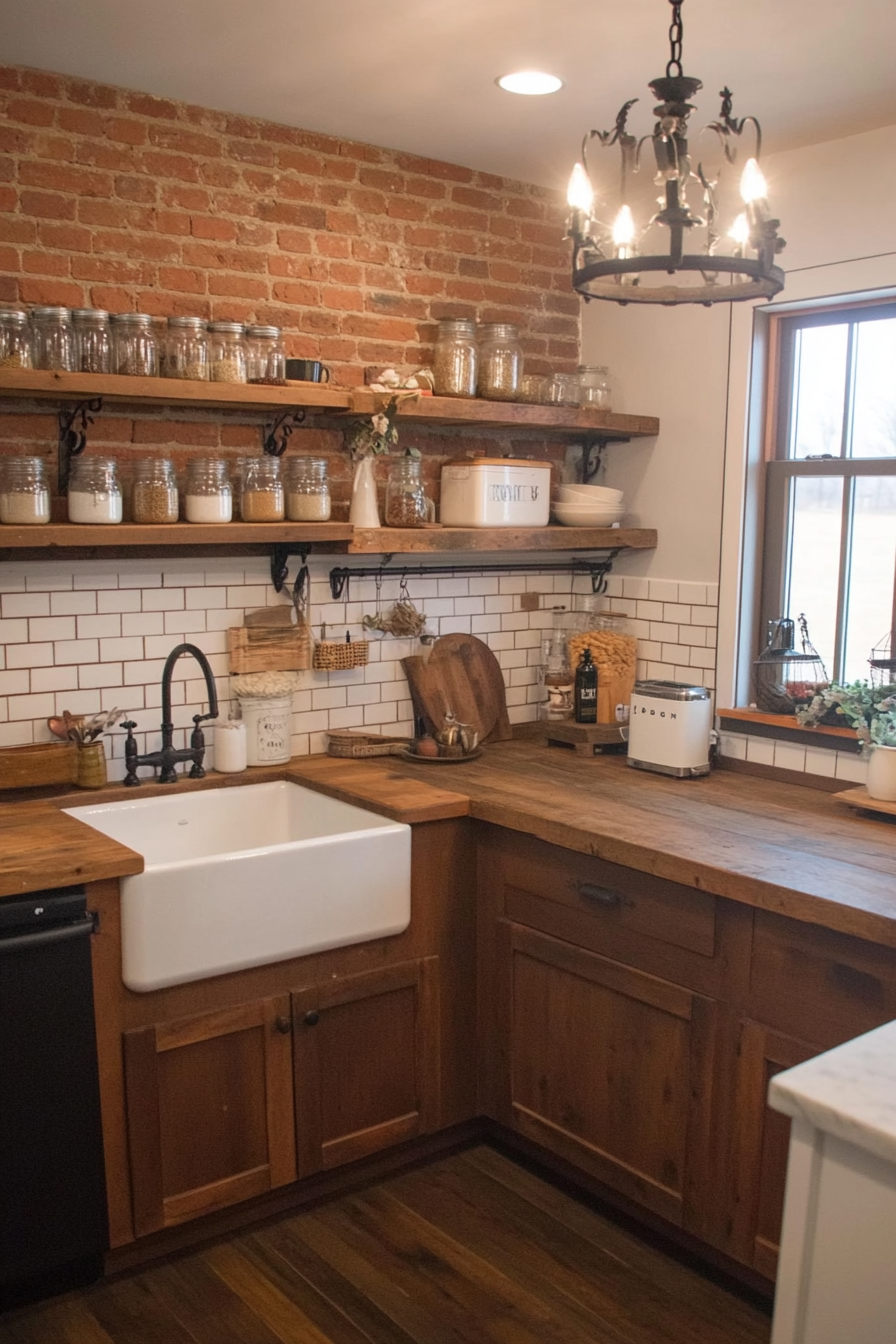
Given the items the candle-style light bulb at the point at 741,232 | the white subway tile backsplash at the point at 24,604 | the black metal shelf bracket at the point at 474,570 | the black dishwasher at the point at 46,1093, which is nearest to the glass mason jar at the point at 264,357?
the black metal shelf bracket at the point at 474,570

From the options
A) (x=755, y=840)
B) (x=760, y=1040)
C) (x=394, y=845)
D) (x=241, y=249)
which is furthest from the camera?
(x=241, y=249)

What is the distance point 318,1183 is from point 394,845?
0.84 meters

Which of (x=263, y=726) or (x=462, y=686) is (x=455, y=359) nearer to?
(x=462, y=686)

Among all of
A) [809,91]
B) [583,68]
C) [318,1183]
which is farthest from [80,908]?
[809,91]

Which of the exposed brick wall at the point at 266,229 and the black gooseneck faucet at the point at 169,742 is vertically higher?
the exposed brick wall at the point at 266,229

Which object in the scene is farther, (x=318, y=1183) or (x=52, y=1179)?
(x=318, y=1183)

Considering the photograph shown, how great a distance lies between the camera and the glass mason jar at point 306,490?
3.14 metres

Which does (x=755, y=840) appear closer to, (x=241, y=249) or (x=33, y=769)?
(x=33, y=769)

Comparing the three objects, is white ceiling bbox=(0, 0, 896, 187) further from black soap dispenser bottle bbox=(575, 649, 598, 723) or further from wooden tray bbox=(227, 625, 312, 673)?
black soap dispenser bottle bbox=(575, 649, 598, 723)

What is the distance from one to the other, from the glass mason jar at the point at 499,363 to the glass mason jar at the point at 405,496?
1.05 ft

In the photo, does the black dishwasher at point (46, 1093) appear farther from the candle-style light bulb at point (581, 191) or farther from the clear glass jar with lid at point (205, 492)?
the candle-style light bulb at point (581, 191)

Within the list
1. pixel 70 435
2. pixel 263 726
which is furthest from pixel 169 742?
pixel 70 435

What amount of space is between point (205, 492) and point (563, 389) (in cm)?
124

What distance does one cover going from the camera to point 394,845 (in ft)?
9.42
